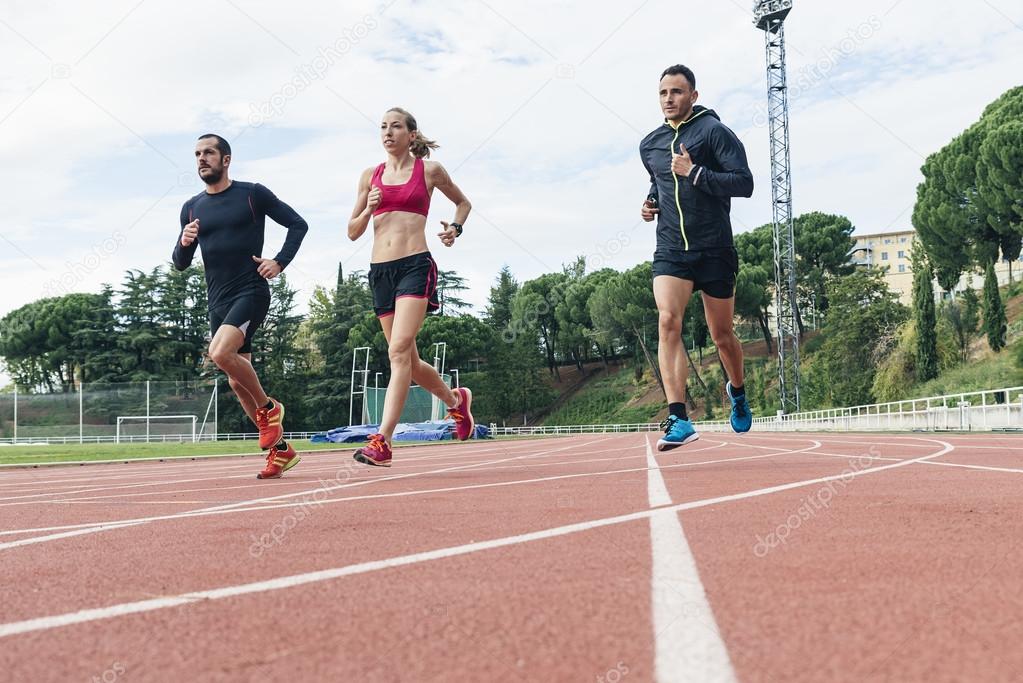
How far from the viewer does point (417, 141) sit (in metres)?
6.71

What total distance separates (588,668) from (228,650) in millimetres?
→ 641

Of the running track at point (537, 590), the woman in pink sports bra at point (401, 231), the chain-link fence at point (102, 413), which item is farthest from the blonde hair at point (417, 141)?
the chain-link fence at point (102, 413)

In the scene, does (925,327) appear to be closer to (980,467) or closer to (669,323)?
(669,323)

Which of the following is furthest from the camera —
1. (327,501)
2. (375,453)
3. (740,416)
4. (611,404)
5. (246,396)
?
(611,404)

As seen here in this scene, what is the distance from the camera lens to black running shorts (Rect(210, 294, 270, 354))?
648 cm

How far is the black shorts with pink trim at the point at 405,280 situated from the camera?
21.3 feet

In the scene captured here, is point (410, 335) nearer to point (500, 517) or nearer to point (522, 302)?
point (500, 517)

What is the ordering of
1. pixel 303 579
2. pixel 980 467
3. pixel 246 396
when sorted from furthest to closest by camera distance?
pixel 246 396
pixel 980 467
pixel 303 579

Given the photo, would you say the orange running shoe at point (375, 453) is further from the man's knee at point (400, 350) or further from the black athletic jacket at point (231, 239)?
the black athletic jacket at point (231, 239)

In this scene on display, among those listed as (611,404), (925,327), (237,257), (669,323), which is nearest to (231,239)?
(237,257)

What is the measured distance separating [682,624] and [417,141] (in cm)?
557

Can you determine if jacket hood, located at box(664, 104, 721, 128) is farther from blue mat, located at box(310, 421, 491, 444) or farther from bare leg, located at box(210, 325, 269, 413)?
blue mat, located at box(310, 421, 491, 444)

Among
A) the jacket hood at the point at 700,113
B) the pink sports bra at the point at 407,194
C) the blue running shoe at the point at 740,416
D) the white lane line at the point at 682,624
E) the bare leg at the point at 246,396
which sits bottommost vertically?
the white lane line at the point at 682,624

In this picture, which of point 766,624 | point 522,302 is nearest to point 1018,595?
point 766,624
